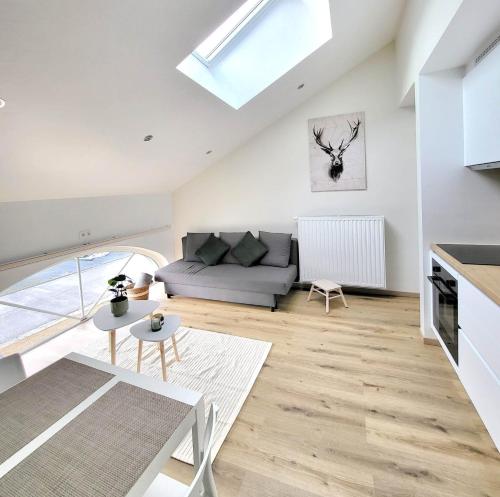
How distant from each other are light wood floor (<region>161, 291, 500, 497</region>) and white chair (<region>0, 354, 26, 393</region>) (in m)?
0.95

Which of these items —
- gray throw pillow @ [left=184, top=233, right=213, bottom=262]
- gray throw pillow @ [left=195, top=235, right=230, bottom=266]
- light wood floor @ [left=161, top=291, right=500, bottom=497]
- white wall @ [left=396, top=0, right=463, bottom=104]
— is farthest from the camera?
gray throw pillow @ [left=184, top=233, right=213, bottom=262]

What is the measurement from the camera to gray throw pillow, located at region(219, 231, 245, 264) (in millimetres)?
4196

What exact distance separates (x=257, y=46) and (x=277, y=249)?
2.34 metres

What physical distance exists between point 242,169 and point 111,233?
6.69 feet

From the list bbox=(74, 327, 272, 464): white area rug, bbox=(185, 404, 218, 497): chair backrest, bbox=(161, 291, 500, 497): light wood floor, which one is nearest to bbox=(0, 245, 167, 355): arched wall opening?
bbox=(74, 327, 272, 464): white area rug

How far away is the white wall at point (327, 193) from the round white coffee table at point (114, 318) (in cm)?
228

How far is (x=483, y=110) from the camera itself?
6.30 feet

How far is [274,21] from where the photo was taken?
2639 millimetres

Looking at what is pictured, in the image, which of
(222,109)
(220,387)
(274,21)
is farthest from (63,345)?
(274,21)

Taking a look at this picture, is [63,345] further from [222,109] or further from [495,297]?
[495,297]

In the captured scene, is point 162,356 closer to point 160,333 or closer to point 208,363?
point 160,333

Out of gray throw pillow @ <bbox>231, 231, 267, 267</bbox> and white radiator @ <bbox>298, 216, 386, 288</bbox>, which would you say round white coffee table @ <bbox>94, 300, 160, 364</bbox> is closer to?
gray throw pillow @ <bbox>231, 231, 267, 267</bbox>

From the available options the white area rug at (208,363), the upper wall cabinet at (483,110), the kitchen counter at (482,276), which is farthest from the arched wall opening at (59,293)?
the upper wall cabinet at (483,110)

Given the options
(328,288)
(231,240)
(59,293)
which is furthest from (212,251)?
(59,293)
